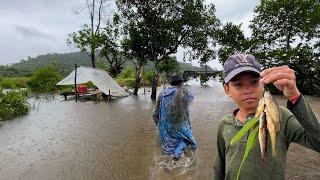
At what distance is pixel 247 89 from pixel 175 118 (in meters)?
5.82

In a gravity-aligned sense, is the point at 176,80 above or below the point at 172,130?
above

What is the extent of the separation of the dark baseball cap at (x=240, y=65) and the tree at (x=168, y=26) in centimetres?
2132

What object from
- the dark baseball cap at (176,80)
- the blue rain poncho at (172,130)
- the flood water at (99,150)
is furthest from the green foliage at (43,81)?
the dark baseball cap at (176,80)

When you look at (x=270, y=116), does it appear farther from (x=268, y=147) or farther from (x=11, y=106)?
(x=11, y=106)

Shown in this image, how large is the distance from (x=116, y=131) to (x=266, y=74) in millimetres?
10962

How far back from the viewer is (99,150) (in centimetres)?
997

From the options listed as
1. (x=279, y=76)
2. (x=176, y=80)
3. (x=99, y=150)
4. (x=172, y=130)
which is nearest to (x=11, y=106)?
(x=99, y=150)

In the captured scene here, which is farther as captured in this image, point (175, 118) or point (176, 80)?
point (175, 118)

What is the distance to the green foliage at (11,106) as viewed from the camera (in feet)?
52.0

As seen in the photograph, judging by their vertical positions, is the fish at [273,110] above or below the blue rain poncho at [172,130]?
above

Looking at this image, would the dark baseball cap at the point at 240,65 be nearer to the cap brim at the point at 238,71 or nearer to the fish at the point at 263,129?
the cap brim at the point at 238,71

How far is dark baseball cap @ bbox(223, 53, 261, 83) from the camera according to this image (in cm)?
240

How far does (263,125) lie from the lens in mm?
1800

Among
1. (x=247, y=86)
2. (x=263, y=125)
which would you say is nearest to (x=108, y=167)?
(x=247, y=86)
